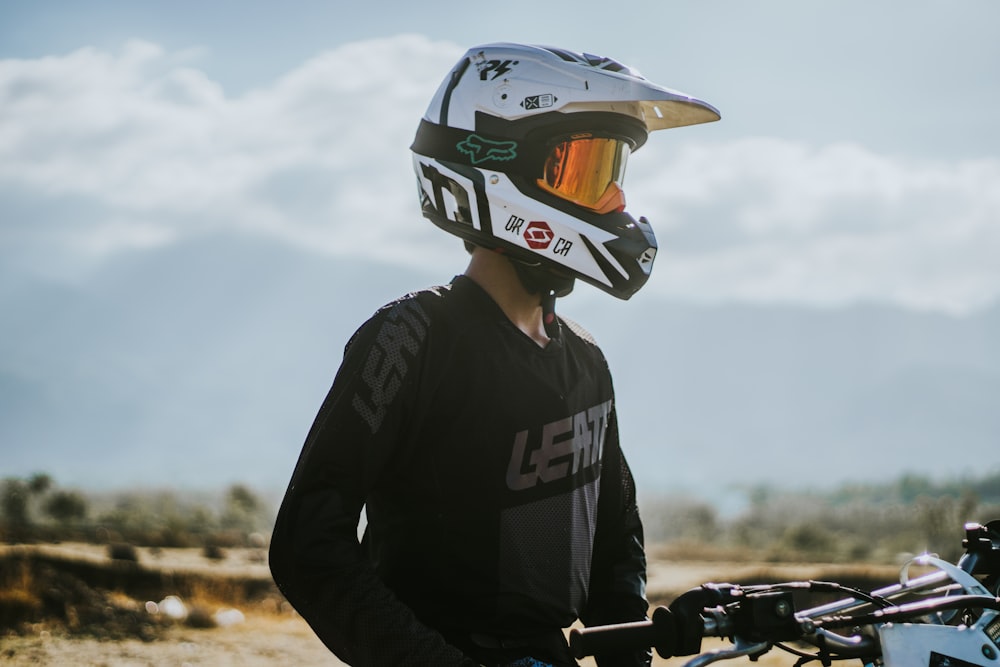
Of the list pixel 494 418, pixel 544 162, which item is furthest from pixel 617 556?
pixel 544 162

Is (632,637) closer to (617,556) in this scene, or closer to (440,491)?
(440,491)

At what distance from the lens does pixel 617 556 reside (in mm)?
3537

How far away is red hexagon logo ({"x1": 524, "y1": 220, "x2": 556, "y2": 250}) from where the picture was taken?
324 cm

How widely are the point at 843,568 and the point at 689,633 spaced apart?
32.4 ft

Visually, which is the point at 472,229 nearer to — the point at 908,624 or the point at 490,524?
the point at 490,524

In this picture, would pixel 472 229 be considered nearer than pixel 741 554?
Yes

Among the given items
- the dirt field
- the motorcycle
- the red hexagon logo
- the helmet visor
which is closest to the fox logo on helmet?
the helmet visor

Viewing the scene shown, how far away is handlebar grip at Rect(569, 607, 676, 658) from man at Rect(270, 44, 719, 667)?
50 cm

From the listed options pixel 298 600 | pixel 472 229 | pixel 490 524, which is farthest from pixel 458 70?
pixel 298 600

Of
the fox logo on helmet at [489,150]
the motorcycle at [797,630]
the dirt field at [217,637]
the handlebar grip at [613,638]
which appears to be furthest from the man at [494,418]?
the dirt field at [217,637]

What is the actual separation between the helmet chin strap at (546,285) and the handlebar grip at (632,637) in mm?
1273

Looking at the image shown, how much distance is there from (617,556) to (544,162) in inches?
57.8

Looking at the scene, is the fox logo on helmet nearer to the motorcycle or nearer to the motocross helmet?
the motocross helmet

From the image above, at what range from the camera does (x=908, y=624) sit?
2.37 metres
